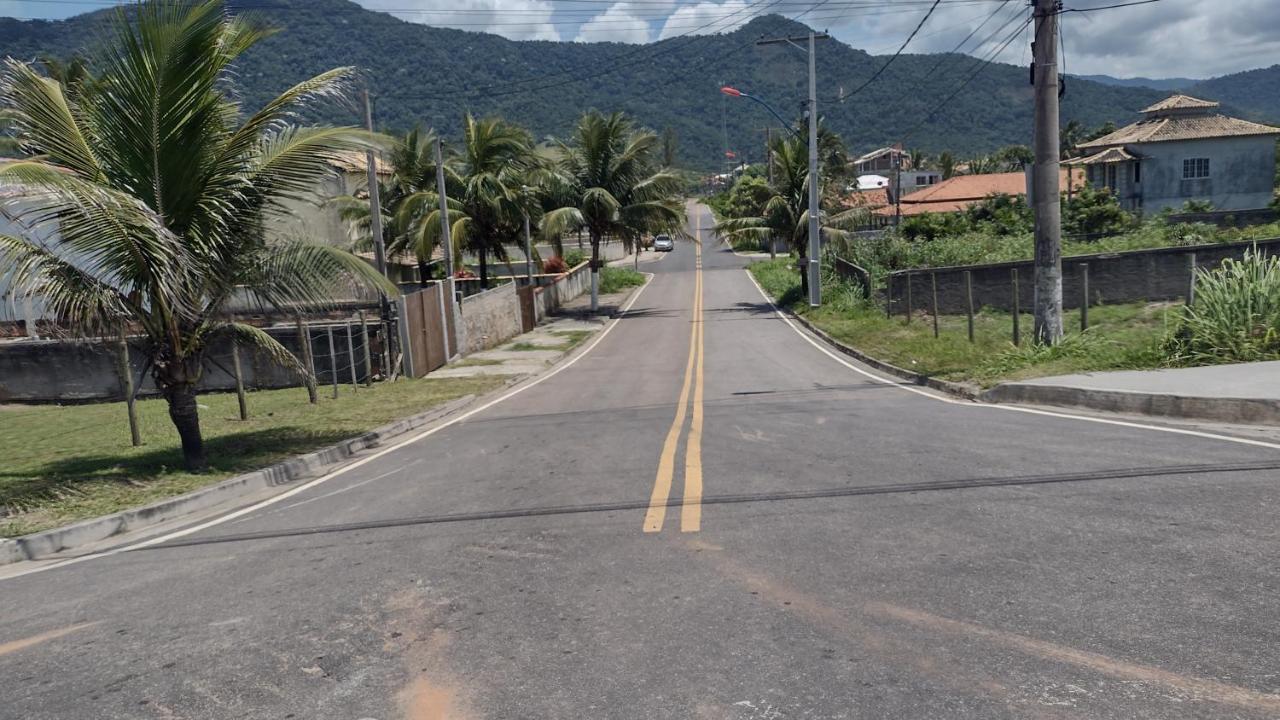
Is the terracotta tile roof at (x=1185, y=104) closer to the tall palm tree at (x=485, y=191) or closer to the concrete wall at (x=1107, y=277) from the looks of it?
the concrete wall at (x=1107, y=277)

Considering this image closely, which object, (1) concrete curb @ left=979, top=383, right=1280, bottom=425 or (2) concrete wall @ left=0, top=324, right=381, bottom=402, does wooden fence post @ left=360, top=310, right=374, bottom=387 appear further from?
(1) concrete curb @ left=979, top=383, right=1280, bottom=425

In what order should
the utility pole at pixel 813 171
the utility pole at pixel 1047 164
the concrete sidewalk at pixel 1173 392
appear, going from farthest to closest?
the utility pole at pixel 813 171
the utility pole at pixel 1047 164
the concrete sidewalk at pixel 1173 392

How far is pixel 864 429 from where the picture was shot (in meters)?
10.6

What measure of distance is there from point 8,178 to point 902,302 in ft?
76.6

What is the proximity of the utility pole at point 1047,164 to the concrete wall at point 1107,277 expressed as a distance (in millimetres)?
7603

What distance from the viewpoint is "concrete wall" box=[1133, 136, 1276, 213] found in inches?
2131

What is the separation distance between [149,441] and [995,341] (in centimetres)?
1474

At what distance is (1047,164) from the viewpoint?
14.6 metres

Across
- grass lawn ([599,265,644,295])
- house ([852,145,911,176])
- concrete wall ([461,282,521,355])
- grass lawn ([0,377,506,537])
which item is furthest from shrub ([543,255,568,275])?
house ([852,145,911,176])

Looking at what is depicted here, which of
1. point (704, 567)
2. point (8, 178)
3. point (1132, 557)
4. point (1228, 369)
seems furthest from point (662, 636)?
point (1228, 369)

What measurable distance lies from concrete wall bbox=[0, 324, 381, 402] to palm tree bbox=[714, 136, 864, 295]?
70.5 feet

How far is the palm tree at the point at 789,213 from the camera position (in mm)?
39906

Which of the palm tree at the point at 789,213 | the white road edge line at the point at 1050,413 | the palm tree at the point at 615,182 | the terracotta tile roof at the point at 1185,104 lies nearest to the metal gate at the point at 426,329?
the white road edge line at the point at 1050,413

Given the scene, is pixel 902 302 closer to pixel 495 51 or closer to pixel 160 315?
pixel 160 315
